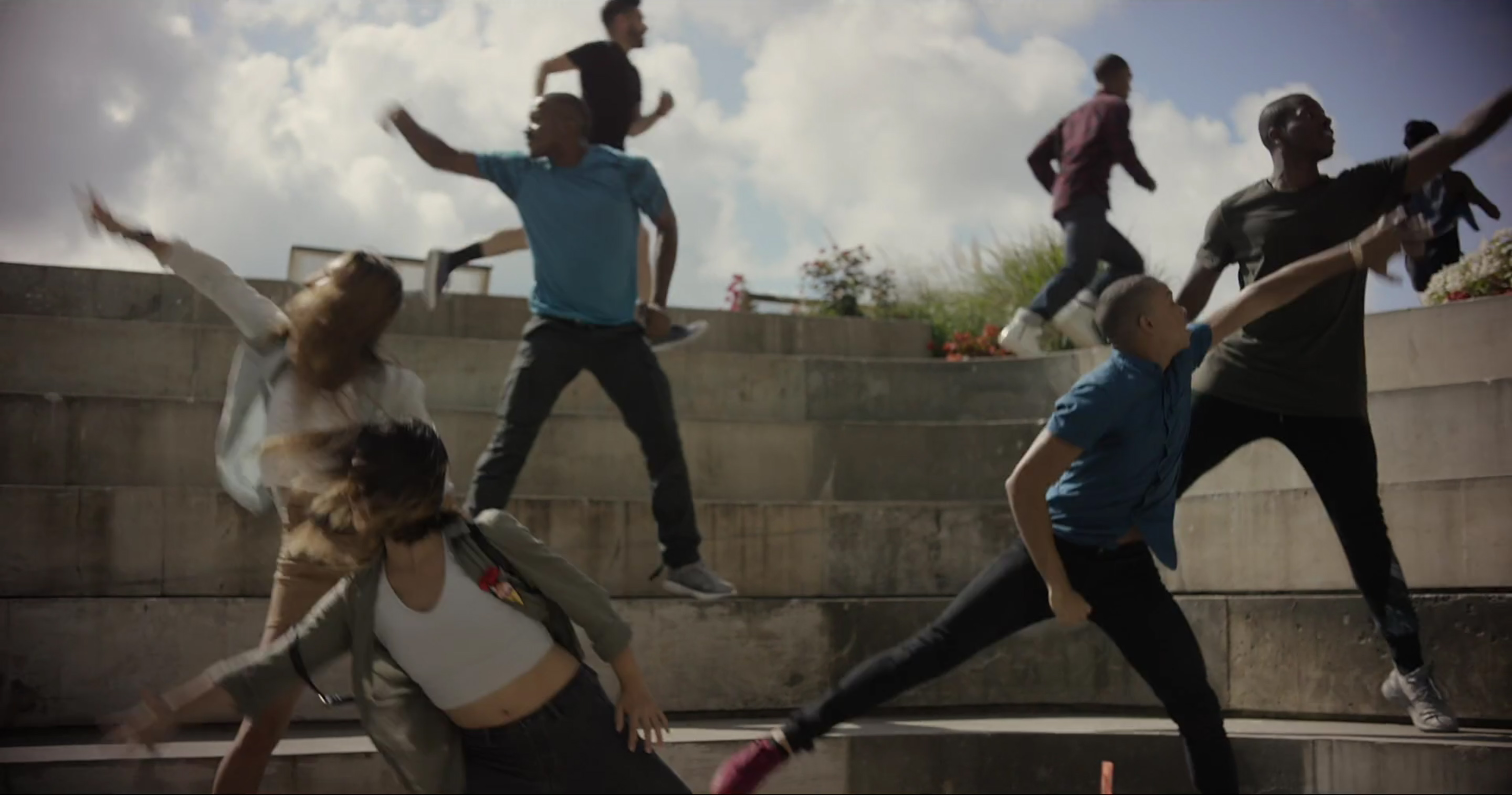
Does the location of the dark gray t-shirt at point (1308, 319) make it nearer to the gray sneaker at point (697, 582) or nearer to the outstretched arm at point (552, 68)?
the gray sneaker at point (697, 582)

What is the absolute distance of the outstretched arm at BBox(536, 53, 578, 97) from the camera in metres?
7.42

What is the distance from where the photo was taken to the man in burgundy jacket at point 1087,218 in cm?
863

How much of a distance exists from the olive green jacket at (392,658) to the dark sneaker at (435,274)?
335 centimetres

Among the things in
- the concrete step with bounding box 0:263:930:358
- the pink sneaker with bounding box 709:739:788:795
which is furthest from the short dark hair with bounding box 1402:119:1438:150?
the pink sneaker with bounding box 709:739:788:795

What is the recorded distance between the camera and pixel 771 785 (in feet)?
17.9

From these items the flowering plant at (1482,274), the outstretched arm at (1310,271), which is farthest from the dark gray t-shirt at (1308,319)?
the flowering plant at (1482,274)

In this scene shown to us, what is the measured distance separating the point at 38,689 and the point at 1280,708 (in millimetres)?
5187

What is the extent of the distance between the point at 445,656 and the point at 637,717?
1.53 feet

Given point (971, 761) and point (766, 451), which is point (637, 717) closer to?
point (971, 761)

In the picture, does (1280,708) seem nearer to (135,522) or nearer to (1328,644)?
(1328,644)

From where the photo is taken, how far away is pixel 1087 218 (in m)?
8.70

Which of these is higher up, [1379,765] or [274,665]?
[274,665]

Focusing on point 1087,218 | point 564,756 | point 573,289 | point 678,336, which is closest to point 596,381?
point 678,336

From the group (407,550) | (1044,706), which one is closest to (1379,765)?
(1044,706)
